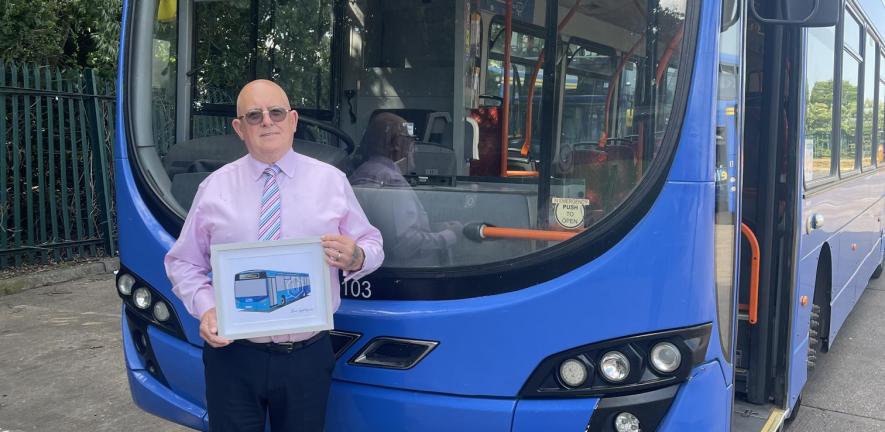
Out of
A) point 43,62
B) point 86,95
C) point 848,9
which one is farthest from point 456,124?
point 43,62

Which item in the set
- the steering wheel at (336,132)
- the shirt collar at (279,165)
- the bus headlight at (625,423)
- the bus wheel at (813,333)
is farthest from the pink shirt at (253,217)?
the bus wheel at (813,333)

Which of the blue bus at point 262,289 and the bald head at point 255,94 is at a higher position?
the bald head at point 255,94

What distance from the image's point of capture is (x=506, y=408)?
240cm

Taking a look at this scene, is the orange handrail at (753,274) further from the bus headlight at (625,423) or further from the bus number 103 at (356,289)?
the bus number 103 at (356,289)

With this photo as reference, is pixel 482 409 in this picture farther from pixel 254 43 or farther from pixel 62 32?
pixel 62 32

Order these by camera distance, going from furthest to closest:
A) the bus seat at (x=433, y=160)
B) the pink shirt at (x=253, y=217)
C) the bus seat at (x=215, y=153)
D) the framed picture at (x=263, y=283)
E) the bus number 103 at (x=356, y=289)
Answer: the bus seat at (x=215, y=153), the bus seat at (x=433, y=160), the bus number 103 at (x=356, y=289), the pink shirt at (x=253, y=217), the framed picture at (x=263, y=283)

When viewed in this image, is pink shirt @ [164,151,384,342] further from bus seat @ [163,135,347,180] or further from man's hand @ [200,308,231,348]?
bus seat @ [163,135,347,180]

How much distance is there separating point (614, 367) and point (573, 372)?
123mm

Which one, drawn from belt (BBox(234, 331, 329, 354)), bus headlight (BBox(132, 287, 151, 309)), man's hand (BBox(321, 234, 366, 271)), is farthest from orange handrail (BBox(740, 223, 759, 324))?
bus headlight (BBox(132, 287, 151, 309))

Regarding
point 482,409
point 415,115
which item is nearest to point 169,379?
point 482,409

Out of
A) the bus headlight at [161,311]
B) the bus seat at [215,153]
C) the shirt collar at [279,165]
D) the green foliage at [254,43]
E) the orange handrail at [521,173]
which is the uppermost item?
the green foliage at [254,43]

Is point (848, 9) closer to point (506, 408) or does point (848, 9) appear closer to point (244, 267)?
point (506, 408)

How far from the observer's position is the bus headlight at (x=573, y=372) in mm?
2359

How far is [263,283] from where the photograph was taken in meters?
2.19
